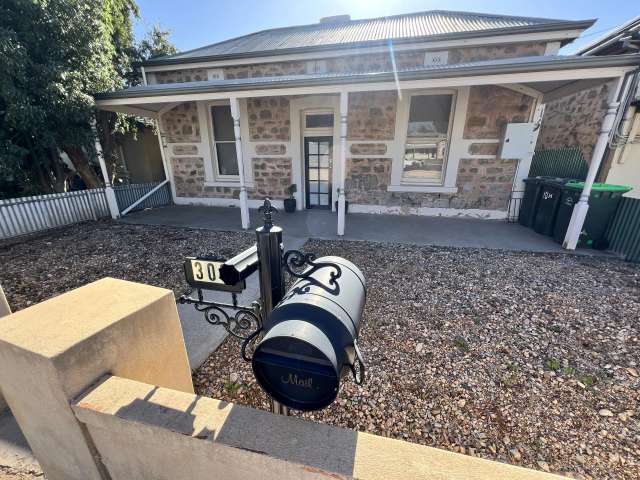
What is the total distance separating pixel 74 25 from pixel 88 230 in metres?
4.63

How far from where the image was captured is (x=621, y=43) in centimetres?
641

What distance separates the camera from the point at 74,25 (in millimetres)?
5930

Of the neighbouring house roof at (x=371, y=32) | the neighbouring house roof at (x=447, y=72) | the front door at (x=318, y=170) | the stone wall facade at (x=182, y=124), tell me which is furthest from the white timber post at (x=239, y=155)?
the neighbouring house roof at (x=371, y=32)

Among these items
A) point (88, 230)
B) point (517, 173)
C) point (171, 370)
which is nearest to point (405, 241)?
point (517, 173)

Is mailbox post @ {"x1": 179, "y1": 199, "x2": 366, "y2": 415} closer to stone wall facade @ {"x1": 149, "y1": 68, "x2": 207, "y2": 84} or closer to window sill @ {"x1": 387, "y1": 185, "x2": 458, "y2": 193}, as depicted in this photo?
window sill @ {"x1": 387, "y1": 185, "x2": 458, "y2": 193}

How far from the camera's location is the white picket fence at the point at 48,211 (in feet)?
18.3

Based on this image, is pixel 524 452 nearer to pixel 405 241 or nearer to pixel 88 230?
pixel 405 241

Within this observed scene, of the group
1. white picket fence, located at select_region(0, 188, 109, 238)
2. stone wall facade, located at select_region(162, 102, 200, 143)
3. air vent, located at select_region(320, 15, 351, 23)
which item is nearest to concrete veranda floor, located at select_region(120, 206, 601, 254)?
white picket fence, located at select_region(0, 188, 109, 238)

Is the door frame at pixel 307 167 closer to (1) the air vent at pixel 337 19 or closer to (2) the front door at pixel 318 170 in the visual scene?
(2) the front door at pixel 318 170

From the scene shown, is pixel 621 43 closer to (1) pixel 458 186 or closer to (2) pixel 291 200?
(1) pixel 458 186

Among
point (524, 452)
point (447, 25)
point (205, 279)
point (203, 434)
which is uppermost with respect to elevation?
point (447, 25)

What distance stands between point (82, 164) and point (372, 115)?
826cm

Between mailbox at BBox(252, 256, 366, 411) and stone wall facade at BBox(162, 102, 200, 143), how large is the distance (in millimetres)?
8581

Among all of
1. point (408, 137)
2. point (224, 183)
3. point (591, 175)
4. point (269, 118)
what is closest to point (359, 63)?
point (408, 137)
